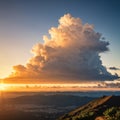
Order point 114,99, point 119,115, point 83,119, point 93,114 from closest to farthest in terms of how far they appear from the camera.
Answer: point 119,115, point 83,119, point 93,114, point 114,99

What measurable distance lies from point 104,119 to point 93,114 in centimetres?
2428

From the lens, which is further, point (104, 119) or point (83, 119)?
point (83, 119)

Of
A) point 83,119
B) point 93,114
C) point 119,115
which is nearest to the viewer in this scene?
point 119,115

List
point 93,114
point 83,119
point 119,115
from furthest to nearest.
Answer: point 93,114
point 83,119
point 119,115

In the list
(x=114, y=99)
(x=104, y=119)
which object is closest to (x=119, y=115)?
(x=104, y=119)

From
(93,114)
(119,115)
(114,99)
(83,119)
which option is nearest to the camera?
(119,115)

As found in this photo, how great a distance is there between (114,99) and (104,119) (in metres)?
94.6

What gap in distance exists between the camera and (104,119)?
251 ft

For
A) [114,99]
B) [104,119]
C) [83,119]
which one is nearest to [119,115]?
[104,119]

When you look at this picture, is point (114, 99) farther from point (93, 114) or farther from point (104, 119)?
point (104, 119)

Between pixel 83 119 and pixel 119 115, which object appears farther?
pixel 83 119

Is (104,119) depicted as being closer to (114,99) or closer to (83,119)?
(83,119)

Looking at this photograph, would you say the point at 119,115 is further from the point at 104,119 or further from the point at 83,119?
the point at 83,119

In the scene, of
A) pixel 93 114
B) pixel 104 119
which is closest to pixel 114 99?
pixel 93 114
